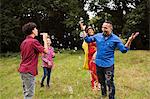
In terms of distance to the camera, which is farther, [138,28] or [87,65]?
[138,28]

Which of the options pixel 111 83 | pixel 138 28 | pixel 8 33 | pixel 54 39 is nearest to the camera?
pixel 111 83

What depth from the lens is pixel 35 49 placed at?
26.4ft

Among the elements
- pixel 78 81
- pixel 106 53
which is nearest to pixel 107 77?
pixel 106 53

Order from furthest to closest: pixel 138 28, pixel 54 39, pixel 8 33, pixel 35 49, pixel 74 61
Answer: pixel 54 39 → pixel 138 28 → pixel 8 33 → pixel 74 61 → pixel 35 49

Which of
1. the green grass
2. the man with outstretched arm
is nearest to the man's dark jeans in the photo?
the man with outstretched arm

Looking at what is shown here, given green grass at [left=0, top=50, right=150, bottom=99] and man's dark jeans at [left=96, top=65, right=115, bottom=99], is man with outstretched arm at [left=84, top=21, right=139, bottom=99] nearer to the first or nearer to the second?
man's dark jeans at [left=96, top=65, right=115, bottom=99]

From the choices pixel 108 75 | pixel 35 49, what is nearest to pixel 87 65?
pixel 108 75

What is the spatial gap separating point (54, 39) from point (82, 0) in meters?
3.82

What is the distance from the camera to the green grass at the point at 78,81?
36.5 ft

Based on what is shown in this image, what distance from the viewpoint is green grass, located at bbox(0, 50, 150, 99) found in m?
11.1

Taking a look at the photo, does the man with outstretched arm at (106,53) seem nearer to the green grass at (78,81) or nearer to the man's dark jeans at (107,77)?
the man's dark jeans at (107,77)

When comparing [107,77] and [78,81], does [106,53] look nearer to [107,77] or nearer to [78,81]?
[107,77]

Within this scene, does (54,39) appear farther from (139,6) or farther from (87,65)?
(87,65)

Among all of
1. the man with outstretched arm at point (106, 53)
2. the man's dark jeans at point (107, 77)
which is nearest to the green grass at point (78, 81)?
the man's dark jeans at point (107, 77)
